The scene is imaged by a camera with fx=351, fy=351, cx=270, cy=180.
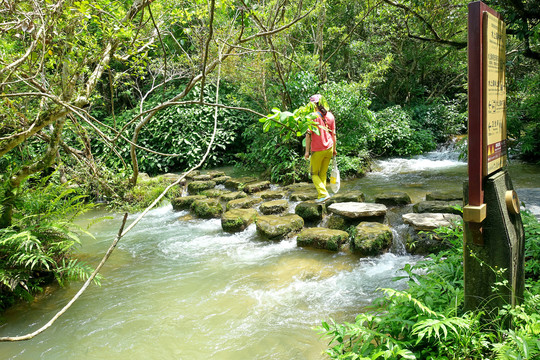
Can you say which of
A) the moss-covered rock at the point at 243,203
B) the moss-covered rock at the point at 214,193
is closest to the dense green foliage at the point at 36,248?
the moss-covered rock at the point at 243,203

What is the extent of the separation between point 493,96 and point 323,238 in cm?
343

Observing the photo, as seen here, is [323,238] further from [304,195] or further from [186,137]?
[186,137]

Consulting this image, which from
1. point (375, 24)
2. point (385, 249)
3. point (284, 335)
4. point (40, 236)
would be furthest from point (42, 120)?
point (375, 24)

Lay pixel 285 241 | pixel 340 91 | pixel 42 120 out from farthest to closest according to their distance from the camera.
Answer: pixel 340 91 < pixel 285 241 < pixel 42 120

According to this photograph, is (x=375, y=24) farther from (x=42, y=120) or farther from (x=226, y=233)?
(x=42, y=120)

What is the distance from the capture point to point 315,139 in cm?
597

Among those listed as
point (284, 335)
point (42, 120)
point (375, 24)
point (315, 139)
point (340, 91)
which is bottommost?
point (284, 335)

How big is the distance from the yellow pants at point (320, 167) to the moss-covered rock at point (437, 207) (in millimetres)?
1601

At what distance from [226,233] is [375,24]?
37.8 feet

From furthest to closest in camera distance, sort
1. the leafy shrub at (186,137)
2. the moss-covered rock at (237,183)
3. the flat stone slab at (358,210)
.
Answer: the leafy shrub at (186,137) → the moss-covered rock at (237,183) → the flat stone slab at (358,210)

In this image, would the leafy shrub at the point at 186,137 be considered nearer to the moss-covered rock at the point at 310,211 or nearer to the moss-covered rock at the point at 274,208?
the moss-covered rock at the point at 274,208

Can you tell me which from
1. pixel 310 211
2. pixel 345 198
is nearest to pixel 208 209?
pixel 310 211

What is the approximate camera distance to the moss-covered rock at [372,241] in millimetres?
5027

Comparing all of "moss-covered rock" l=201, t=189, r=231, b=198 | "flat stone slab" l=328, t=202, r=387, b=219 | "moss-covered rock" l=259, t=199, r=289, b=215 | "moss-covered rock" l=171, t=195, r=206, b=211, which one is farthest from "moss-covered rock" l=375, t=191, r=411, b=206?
"moss-covered rock" l=171, t=195, r=206, b=211
